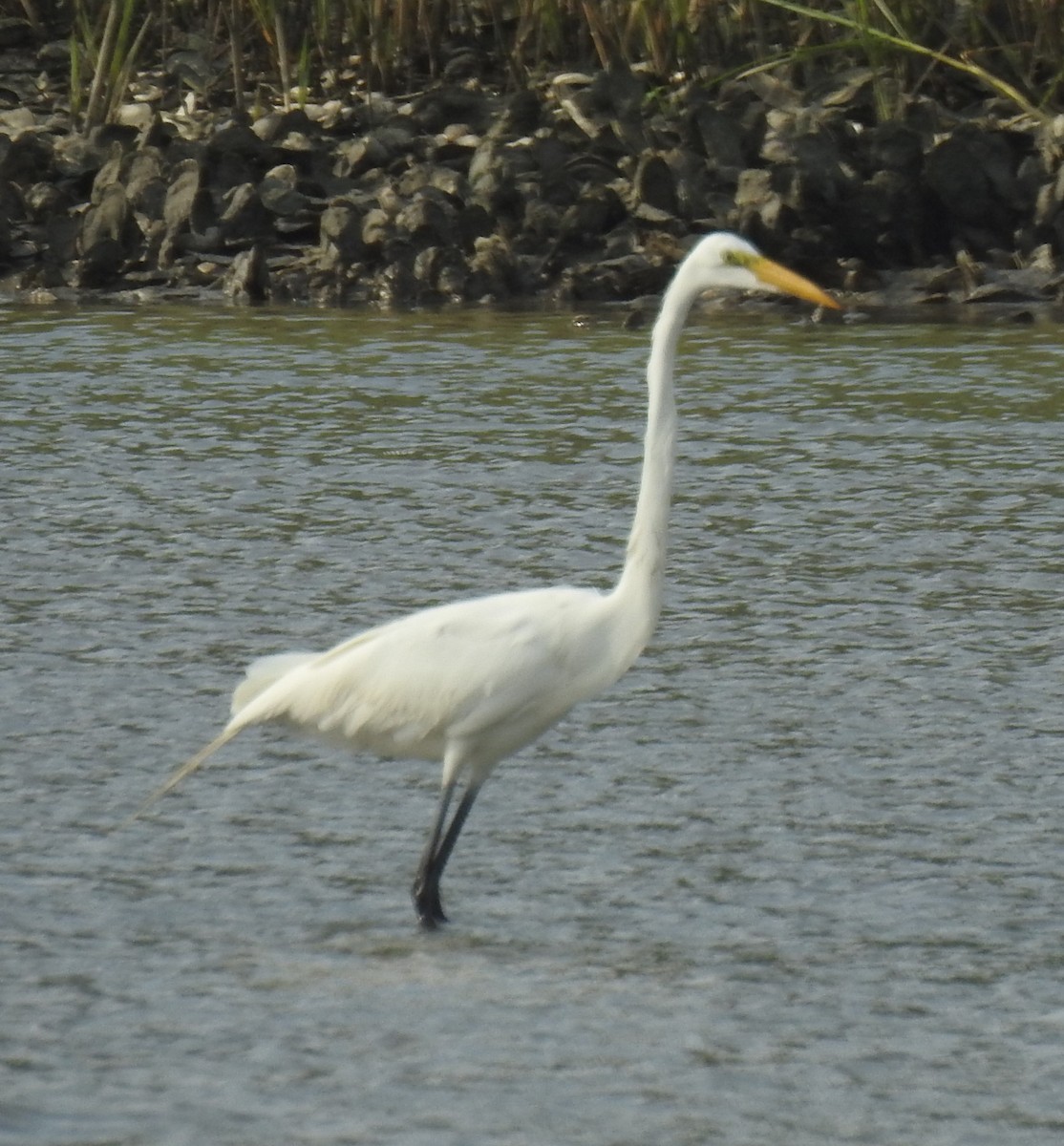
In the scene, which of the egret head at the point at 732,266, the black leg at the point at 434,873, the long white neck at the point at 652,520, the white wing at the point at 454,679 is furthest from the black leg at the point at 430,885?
the egret head at the point at 732,266

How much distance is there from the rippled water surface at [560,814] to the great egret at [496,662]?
1.39 feet

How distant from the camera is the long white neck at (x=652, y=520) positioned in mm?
6297

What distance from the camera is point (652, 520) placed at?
6.35 m

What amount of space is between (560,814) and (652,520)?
1277 mm

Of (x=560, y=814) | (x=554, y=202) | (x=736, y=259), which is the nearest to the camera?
(x=736, y=259)

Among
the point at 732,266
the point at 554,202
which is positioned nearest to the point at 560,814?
the point at 732,266

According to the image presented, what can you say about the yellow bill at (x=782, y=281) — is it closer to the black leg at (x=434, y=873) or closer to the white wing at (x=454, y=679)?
the white wing at (x=454, y=679)

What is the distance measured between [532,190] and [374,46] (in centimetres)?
341

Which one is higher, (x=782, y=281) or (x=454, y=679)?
(x=782, y=281)

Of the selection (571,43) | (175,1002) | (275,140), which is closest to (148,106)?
(275,140)

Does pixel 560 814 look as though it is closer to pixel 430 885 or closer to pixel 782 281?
pixel 430 885

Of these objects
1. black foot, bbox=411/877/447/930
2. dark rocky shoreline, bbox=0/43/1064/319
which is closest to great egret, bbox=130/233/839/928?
black foot, bbox=411/877/447/930

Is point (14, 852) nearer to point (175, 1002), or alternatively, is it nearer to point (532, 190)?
point (175, 1002)

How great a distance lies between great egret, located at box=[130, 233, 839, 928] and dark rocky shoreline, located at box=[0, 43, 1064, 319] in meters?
13.3
